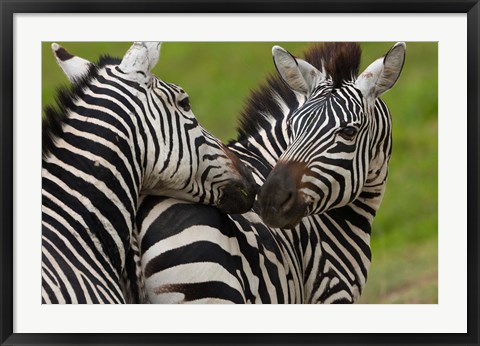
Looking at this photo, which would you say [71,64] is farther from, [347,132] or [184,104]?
[347,132]

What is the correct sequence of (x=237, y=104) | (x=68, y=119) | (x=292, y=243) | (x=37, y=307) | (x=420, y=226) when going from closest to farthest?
(x=37, y=307), (x=68, y=119), (x=292, y=243), (x=420, y=226), (x=237, y=104)

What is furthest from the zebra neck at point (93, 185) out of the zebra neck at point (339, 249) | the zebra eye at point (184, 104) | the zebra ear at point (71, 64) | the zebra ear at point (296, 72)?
the zebra neck at point (339, 249)

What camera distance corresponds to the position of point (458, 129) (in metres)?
6.12

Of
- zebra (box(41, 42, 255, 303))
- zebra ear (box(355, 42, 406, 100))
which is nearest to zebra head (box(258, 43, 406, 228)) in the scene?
zebra ear (box(355, 42, 406, 100))

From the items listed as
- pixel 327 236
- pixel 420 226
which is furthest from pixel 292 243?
pixel 420 226

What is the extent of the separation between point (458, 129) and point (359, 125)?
2.06 ft

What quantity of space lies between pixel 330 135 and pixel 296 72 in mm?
600

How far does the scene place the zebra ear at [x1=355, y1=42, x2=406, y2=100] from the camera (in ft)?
20.6

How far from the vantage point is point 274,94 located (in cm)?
711

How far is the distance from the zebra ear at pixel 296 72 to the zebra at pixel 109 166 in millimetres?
740

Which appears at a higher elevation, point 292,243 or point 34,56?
point 34,56

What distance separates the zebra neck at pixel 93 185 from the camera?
5785mm

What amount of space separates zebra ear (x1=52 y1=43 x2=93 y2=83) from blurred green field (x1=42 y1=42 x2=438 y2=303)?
17.5 ft
